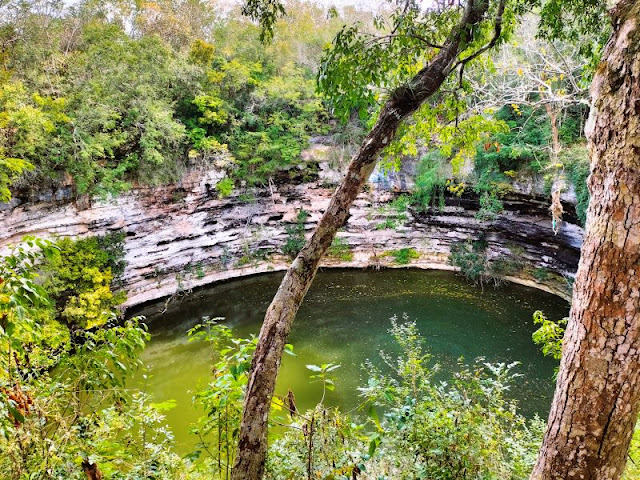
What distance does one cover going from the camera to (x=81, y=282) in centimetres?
712

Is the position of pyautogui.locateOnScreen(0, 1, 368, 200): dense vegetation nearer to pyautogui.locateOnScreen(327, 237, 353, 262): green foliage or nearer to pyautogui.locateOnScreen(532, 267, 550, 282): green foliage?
pyautogui.locateOnScreen(327, 237, 353, 262): green foliage

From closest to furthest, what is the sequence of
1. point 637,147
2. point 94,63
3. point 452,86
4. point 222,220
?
point 637,147, point 452,86, point 94,63, point 222,220

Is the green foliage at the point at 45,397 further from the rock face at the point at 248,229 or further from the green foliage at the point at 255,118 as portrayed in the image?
the green foliage at the point at 255,118

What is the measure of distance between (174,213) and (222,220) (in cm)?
133

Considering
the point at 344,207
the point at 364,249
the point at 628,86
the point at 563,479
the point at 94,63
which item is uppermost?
the point at 94,63

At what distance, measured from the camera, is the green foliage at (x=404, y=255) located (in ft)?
35.4

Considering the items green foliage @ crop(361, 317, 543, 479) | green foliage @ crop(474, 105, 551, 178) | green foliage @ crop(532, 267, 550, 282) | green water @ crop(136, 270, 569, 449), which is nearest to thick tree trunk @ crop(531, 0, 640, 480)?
green foliage @ crop(361, 317, 543, 479)

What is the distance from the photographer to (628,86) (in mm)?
1191

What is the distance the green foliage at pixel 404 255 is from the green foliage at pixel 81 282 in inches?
282

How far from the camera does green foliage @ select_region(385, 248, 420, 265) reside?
10781 millimetres

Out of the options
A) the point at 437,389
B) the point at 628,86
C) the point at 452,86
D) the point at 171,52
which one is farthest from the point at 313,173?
the point at 628,86

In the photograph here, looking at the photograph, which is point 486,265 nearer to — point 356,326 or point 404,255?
point 404,255

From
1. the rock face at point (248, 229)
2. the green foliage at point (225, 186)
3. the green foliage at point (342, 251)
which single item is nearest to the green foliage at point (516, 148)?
the rock face at point (248, 229)

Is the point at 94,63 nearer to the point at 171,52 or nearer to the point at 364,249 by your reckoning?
the point at 171,52
